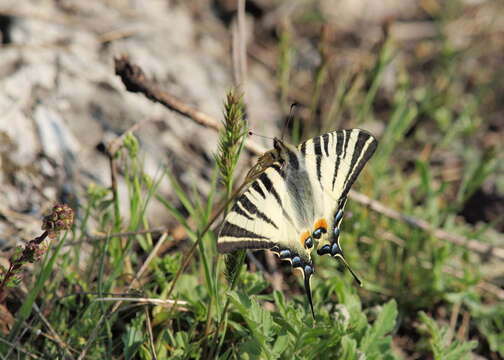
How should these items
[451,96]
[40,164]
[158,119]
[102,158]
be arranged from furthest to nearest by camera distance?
[451,96], [158,119], [102,158], [40,164]

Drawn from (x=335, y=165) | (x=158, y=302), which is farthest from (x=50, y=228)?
(x=335, y=165)

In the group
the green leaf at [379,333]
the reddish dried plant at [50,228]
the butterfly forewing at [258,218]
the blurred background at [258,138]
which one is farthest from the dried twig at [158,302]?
the green leaf at [379,333]

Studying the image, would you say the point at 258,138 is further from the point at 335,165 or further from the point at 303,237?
the point at 303,237

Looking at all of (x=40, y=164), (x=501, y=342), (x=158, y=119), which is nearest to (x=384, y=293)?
(x=501, y=342)

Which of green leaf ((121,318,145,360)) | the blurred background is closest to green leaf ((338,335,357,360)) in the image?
the blurred background

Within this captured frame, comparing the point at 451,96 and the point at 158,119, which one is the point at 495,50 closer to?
the point at 451,96

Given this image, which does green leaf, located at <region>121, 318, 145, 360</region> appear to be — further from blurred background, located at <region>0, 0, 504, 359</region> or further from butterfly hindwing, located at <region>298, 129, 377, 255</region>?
butterfly hindwing, located at <region>298, 129, 377, 255</region>

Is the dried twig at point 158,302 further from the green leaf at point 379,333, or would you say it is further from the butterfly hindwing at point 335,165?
the green leaf at point 379,333
